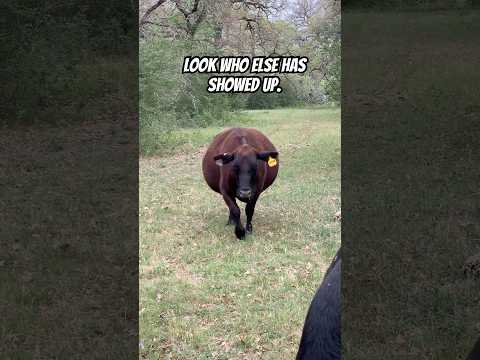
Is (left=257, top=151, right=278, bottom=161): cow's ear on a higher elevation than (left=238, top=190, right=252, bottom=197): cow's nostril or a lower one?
higher

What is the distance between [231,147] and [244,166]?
0.59ft

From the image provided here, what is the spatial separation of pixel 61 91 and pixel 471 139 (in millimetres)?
5689

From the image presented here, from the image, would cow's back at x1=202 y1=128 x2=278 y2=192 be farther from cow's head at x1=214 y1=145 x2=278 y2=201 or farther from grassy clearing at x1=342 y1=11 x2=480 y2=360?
grassy clearing at x1=342 y1=11 x2=480 y2=360

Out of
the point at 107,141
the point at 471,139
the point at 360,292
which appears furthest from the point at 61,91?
the point at 471,139

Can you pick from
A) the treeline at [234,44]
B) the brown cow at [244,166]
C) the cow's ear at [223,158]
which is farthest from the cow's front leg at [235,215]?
the treeline at [234,44]

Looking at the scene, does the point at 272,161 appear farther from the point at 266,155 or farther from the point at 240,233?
the point at 240,233

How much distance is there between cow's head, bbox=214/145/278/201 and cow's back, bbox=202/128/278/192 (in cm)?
3

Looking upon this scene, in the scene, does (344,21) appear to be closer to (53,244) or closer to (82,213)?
(82,213)

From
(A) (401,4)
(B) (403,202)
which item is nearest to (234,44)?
(A) (401,4)

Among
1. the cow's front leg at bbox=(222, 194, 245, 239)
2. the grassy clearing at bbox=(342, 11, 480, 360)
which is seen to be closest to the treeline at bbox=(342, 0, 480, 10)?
the grassy clearing at bbox=(342, 11, 480, 360)

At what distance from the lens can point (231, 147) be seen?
3023 mm

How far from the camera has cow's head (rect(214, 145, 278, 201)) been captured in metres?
2.81

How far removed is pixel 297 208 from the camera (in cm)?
269

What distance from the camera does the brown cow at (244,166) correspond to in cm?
272
